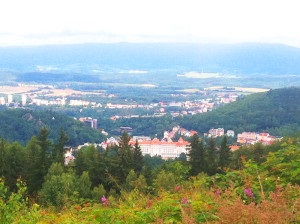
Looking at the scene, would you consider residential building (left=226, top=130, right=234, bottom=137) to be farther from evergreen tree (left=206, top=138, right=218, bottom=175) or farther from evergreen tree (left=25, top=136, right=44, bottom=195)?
evergreen tree (left=25, top=136, right=44, bottom=195)

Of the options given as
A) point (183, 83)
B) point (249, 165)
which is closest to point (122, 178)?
point (249, 165)

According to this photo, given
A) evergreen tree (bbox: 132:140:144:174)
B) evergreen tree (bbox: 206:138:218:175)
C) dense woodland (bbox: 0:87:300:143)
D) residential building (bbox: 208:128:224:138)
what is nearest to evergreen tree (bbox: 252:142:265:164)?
evergreen tree (bbox: 206:138:218:175)

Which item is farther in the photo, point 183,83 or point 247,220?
point 183,83

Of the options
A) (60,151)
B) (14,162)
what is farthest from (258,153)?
(14,162)

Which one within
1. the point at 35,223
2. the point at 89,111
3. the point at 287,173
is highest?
the point at 287,173

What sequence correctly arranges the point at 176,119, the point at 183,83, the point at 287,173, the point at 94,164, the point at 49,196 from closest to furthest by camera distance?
the point at 287,173 → the point at 49,196 → the point at 94,164 → the point at 176,119 → the point at 183,83

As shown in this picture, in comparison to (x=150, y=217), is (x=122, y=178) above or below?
below

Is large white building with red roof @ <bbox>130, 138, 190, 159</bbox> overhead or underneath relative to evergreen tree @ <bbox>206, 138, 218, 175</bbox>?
underneath

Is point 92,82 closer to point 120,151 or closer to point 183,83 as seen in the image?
point 183,83
